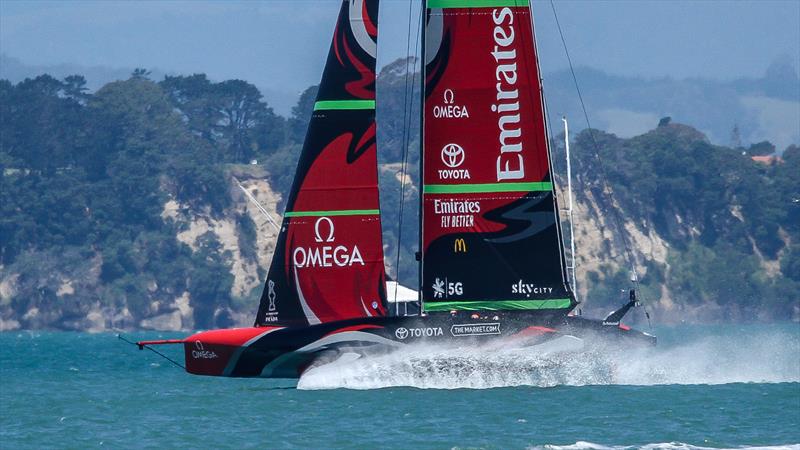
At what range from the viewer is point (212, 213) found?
148m

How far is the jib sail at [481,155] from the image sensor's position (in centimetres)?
3550

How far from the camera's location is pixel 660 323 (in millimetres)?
151375

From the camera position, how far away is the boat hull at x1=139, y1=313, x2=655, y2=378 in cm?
3488

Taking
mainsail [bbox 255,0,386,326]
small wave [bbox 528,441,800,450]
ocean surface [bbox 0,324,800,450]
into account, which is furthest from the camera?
mainsail [bbox 255,0,386,326]

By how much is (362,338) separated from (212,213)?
114m

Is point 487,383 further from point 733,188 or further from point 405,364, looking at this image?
point 733,188

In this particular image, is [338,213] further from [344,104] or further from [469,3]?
[469,3]

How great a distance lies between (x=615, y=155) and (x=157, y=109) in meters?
43.8

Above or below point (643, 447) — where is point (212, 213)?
above

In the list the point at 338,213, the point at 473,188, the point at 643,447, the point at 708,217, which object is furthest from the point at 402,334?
the point at 708,217

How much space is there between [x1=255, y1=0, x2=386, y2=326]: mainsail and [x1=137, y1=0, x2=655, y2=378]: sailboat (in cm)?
2

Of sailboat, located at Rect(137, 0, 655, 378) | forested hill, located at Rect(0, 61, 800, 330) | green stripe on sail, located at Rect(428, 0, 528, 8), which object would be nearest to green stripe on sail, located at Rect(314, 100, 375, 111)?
sailboat, located at Rect(137, 0, 655, 378)

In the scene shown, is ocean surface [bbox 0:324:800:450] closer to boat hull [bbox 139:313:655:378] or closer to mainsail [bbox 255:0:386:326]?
boat hull [bbox 139:313:655:378]

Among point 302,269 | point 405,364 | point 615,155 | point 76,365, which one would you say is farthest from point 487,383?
point 615,155
